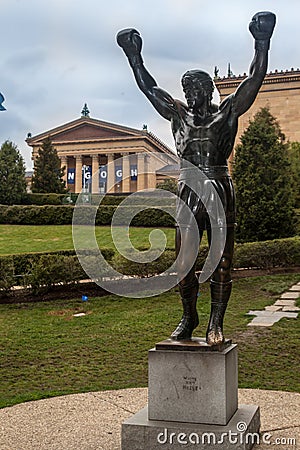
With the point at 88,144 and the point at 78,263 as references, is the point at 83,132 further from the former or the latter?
the point at 78,263

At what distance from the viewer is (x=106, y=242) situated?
21.7 metres

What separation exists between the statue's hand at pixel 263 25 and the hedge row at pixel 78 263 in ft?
28.1

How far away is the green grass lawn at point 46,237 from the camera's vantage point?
21.4 m

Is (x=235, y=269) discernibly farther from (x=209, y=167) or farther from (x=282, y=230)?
(x=209, y=167)

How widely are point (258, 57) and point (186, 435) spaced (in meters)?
3.09

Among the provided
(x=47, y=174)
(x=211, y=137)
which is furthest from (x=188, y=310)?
(x=47, y=174)

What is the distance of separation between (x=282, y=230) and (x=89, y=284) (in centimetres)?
721

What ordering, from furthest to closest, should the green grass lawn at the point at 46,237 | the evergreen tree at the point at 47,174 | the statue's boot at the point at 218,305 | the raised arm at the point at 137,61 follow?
the evergreen tree at the point at 47,174, the green grass lawn at the point at 46,237, the raised arm at the point at 137,61, the statue's boot at the point at 218,305

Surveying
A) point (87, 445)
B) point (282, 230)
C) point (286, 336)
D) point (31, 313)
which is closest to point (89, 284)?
point (31, 313)

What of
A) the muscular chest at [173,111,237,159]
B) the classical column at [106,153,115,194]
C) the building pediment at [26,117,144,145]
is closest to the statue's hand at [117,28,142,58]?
the muscular chest at [173,111,237,159]

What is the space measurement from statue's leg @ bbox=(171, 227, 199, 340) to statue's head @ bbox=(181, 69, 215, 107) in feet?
3.73

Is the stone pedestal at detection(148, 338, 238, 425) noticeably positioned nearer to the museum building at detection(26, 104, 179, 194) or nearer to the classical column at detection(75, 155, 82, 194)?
the museum building at detection(26, 104, 179, 194)

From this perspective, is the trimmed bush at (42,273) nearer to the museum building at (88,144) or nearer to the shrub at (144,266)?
the shrub at (144,266)

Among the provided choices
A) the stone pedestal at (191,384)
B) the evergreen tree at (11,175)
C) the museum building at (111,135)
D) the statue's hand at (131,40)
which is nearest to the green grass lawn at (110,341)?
the stone pedestal at (191,384)
